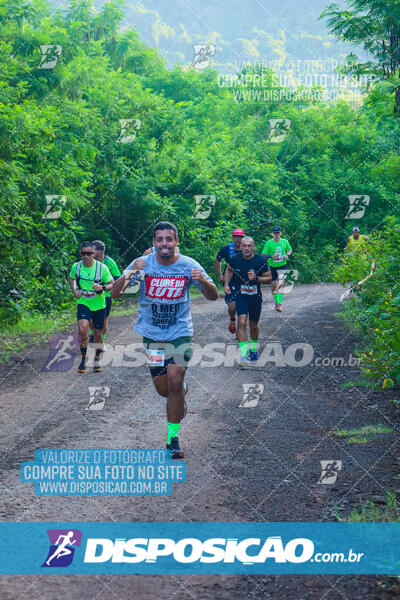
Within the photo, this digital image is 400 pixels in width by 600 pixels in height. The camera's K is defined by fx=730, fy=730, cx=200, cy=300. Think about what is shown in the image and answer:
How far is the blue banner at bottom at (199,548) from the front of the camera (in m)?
4.66

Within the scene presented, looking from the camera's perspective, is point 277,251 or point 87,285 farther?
point 277,251

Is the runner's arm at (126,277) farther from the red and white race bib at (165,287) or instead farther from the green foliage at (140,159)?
the green foliage at (140,159)

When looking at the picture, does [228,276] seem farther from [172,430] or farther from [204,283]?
[172,430]

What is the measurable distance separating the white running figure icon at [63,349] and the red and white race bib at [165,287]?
569cm

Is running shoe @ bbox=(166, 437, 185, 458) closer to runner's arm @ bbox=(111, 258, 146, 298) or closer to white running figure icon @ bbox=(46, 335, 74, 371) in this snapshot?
runner's arm @ bbox=(111, 258, 146, 298)

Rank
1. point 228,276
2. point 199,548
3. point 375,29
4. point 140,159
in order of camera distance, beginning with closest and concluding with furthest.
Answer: point 199,548 → point 228,276 → point 375,29 → point 140,159

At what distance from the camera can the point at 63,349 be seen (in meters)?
14.1

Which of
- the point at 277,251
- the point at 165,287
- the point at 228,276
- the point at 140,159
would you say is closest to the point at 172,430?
the point at 165,287

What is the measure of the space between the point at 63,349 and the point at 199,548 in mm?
9654

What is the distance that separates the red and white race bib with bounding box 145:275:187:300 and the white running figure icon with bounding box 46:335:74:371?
18.7 feet

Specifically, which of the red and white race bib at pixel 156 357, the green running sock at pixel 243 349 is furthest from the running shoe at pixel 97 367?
the red and white race bib at pixel 156 357

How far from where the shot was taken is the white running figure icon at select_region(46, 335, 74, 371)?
515 inches

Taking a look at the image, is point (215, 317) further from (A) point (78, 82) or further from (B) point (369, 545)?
(B) point (369, 545)

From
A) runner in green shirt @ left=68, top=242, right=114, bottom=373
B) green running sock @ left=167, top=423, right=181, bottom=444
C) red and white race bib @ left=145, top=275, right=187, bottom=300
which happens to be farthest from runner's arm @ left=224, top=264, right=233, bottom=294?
green running sock @ left=167, top=423, right=181, bottom=444
